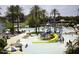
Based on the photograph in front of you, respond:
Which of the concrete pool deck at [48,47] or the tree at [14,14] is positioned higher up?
the tree at [14,14]

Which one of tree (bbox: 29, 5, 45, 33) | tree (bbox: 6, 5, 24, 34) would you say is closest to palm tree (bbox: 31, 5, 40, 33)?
tree (bbox: 29, 5, 45, 33)

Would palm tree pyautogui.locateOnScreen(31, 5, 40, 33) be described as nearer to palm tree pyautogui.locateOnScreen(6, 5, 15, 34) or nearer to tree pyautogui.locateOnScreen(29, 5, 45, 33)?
tree pyautogui.locateOnScreen(29, 5, 45, 33)

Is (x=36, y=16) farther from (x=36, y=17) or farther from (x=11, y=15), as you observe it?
(x=11, y=15)

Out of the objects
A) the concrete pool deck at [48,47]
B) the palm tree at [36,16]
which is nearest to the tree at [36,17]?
the palm tree at [36,16]

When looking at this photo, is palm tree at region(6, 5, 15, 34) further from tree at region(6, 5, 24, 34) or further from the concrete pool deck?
the concrete pool deck

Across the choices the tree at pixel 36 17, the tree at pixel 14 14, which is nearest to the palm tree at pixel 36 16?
the tree at pixel 36 17

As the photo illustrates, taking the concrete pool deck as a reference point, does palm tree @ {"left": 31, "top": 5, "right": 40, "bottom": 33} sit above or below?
above

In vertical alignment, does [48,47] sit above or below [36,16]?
below

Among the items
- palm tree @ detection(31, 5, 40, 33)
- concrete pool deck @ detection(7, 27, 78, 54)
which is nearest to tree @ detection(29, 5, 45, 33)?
palm tree @ detection(31, 5, 40, 33)

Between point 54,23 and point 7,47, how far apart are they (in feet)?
1.69

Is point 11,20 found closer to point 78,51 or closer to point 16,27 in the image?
point 16,27

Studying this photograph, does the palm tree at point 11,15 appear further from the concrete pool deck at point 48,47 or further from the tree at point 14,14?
the concrete pool deck at point 48,47

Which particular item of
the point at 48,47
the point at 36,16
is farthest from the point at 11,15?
the point at 48,47

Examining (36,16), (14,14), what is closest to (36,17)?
(36,16)
